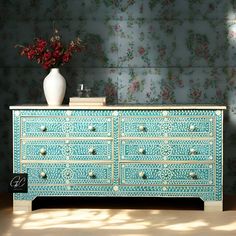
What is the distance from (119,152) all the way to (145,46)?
108 cm

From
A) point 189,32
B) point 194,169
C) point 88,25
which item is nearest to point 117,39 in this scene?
point 88,25

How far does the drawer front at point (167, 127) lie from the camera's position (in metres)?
4.56

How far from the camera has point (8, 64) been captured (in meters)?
5.24

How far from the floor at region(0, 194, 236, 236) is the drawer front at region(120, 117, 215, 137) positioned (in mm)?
598

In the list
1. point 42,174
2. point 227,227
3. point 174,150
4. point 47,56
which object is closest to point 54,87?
point 47,56

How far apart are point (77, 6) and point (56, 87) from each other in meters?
0.84

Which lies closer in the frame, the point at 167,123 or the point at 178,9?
the point at 167,123

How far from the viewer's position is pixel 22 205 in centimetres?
461

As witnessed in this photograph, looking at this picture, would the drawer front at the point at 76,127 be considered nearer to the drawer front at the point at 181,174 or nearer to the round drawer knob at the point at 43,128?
the round drawer knob at the point at 43,128

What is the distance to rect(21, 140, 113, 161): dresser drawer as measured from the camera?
460 centimetres

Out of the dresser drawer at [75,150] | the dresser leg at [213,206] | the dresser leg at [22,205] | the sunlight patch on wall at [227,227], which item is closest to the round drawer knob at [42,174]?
the dresser drawer at [75,150]

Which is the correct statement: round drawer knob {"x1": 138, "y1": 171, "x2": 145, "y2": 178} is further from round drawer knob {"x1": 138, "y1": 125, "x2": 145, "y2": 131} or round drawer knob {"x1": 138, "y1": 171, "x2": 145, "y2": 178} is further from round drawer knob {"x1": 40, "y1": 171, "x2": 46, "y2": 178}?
round drawer knob {"x1": 40, "y1": 171, "x2": 46, "y2": 178}

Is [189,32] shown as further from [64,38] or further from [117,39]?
[64,38]

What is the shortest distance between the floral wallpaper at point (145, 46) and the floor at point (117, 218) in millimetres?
728
